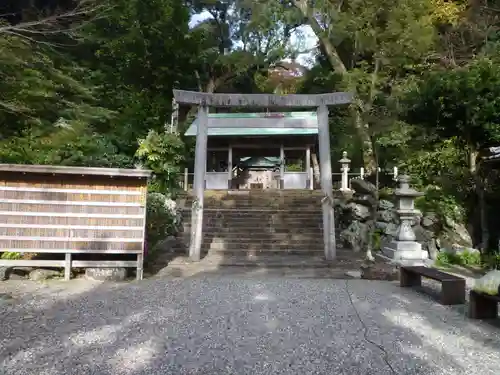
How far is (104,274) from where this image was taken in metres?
6.98

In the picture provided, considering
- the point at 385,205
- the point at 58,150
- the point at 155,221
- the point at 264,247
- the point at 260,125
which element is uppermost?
the point at 260,125

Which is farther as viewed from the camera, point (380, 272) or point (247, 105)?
point (247, 105)

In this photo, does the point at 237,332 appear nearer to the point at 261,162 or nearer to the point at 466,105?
the point at 466,105

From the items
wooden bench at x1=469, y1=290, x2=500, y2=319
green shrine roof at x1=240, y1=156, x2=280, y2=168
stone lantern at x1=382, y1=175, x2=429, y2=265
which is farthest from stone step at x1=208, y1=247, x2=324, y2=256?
green shrine roof at x1=240, y1=156, x2=280, y2=168

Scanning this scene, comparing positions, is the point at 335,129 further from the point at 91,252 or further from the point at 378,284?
the point at 91,252

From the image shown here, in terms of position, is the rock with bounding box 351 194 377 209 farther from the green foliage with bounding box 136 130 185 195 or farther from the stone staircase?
the green foliage with bounding box 136 130 185 195

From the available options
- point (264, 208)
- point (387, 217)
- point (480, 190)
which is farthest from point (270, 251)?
point (480, 190)

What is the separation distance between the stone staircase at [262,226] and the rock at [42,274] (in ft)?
11.7

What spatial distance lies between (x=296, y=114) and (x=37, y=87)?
1046cm

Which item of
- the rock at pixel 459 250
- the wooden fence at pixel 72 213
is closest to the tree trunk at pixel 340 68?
the rock at pixel 459 250

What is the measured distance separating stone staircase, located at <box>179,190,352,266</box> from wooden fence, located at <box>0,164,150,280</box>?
9.34 feet

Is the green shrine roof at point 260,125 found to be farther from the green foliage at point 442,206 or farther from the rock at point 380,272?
the rock at point 380,272

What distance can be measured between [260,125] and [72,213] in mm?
10796

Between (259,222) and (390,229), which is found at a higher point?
(259,222)
